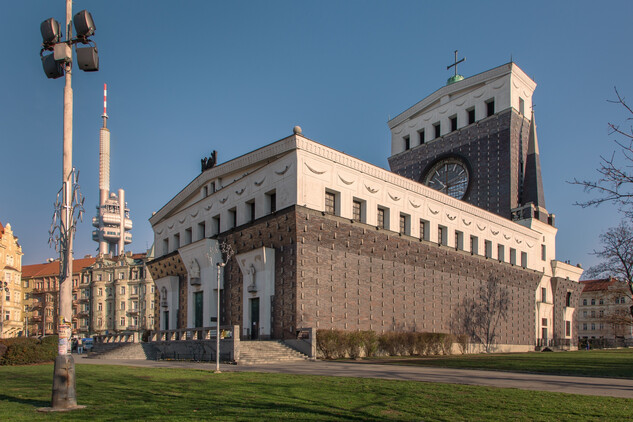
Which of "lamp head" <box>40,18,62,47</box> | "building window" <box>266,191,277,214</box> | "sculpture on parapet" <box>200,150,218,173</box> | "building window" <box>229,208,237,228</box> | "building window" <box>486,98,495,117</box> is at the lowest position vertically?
"building window" <box>229,208,237,228</box>

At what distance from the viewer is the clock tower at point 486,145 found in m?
63.5

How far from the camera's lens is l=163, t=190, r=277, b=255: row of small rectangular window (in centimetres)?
3981

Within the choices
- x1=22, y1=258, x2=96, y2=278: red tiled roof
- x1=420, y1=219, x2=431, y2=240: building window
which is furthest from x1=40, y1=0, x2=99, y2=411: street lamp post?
x1=22, y1=258, x2=96, y2=278: red tiled roof

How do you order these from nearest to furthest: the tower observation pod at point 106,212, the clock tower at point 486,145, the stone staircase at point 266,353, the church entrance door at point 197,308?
the stone staircase at point 266,353 < the church entrance door at point 197,308 < the clock tower at point 486,145 < the tower observation pod at point 106,212

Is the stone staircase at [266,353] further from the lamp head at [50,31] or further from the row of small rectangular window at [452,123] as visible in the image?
the row of small rectangular window at [452,123]

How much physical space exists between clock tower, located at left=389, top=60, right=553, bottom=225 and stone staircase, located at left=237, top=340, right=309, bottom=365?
39.5 meters

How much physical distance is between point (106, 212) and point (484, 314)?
138 meters

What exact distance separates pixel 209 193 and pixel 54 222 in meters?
35.6

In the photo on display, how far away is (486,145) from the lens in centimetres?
6488

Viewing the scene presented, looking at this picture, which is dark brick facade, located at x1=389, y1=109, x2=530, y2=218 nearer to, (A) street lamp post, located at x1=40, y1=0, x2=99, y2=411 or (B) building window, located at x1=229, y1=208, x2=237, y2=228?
(B) building window, located at x1=229, y1=208, x2=237, y2=228

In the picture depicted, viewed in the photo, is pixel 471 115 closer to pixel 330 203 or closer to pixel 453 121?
pixel 453 121

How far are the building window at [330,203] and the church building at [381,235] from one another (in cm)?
8

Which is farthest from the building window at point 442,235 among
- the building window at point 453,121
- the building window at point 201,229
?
the building window at point 453,121

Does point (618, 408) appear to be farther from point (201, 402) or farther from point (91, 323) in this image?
point (91, 323)
